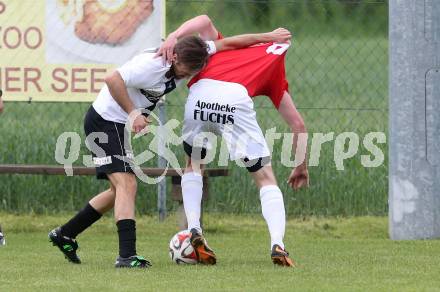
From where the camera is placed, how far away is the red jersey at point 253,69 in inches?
310

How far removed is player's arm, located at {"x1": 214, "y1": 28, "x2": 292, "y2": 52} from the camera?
7.98 metres

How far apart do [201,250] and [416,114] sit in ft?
7.53

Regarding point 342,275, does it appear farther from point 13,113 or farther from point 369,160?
point 13,113

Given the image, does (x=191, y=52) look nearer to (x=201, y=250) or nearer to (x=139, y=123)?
(x=139, y=123)

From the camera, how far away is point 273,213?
7770mm

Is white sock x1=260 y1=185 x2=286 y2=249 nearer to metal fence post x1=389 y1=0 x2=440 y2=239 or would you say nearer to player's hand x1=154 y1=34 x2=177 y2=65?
player's hand x1=154 y1=34 x2=177 y2=65

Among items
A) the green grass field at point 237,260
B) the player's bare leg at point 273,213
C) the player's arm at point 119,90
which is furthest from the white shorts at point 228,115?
the green grass field at point 237,260

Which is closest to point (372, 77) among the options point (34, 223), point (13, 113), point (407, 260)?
point (13, 113)

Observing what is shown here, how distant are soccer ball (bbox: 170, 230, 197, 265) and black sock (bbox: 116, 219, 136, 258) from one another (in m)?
0.40

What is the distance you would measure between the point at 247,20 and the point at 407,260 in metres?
8.26

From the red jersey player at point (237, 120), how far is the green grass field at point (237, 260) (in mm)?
286

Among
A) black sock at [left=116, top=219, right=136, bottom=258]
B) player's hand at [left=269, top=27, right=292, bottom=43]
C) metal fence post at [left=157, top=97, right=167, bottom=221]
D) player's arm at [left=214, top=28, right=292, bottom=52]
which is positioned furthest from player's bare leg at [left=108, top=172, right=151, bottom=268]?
metal fence post at [left=157, top=97, right=167, bottom=221]

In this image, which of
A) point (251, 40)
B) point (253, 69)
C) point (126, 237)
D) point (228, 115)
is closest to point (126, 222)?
point (126, 237)

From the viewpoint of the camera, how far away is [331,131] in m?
12.0
